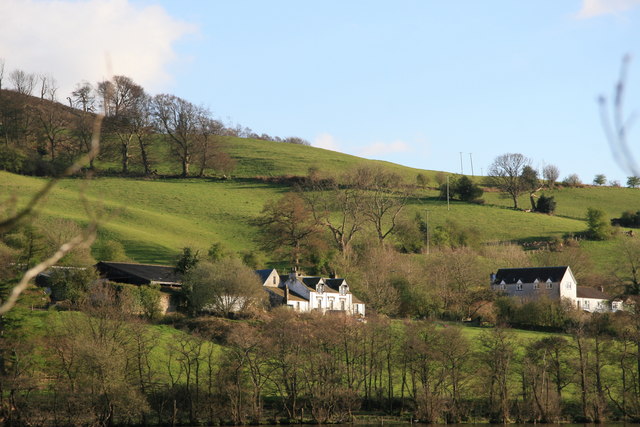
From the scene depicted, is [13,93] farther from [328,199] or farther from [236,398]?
[236,398]

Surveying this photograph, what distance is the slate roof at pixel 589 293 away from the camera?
94.9 metres

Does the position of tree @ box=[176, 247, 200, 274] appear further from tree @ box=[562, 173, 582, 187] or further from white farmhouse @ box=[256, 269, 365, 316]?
tree @ box=[562, 173, 582, 187]

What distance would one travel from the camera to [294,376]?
51.3m

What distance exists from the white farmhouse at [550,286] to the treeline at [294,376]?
30378mm

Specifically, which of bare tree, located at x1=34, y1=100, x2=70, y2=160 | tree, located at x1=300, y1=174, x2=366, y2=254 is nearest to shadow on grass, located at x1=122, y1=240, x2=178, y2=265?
tree, located at x1=300, y1=174, x2=366, y2=254

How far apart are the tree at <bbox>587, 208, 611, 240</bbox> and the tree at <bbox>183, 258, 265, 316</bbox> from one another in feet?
212

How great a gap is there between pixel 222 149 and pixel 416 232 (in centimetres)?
4899

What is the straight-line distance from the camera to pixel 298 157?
6250 inches

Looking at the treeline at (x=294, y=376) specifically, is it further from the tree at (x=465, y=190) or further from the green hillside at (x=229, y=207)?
the tree at (x=465, y=190)

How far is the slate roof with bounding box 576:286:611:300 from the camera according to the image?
94944 millimetres

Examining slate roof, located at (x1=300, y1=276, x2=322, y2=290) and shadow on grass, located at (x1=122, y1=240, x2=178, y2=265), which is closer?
slate roof, located at (x1=300, y1=276, x2=322, y2=290)

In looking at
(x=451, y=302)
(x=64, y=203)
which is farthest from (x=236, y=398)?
(x=64, y=203)

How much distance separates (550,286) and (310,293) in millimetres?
30501

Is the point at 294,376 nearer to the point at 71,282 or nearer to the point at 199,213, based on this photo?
the point at 71,282
